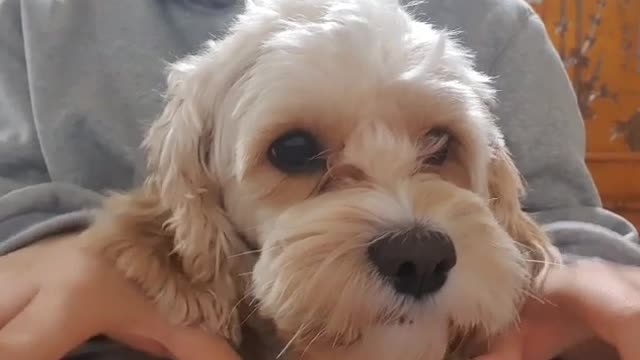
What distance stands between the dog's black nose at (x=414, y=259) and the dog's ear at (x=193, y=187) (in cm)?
20

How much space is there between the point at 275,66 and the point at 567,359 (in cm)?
45

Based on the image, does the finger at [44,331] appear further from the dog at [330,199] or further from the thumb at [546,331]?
the thumb at [546,331]

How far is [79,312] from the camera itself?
85cm

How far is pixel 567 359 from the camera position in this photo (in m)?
1.01

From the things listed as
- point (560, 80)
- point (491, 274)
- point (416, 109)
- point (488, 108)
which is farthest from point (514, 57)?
point (491, 274)

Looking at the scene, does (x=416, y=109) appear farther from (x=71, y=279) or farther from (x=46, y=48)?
(x=46, y=48)

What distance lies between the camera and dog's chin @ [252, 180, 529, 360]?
2.57ft

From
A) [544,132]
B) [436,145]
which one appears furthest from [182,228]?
[544,132]

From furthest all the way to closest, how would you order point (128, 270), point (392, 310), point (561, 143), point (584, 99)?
point (584, 99)
point (561, 143)
point (128, 270)
point (392, 310)

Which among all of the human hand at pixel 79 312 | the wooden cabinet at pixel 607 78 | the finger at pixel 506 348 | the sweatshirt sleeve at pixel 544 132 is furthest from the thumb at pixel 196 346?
the wooden cabinet at pixel 607 78

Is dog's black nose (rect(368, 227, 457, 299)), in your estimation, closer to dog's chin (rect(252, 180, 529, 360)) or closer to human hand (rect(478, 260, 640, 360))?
dog's chin (rect(252, 180, 529, 360))

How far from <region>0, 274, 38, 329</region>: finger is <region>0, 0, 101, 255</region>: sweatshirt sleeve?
103 millimetres

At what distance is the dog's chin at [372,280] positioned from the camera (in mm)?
782

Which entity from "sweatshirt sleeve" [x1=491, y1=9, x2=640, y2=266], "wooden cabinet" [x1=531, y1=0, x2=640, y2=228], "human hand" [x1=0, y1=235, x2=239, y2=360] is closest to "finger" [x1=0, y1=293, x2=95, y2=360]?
"human hand" [x1=0, y1=235, x2=239, y2=360]
